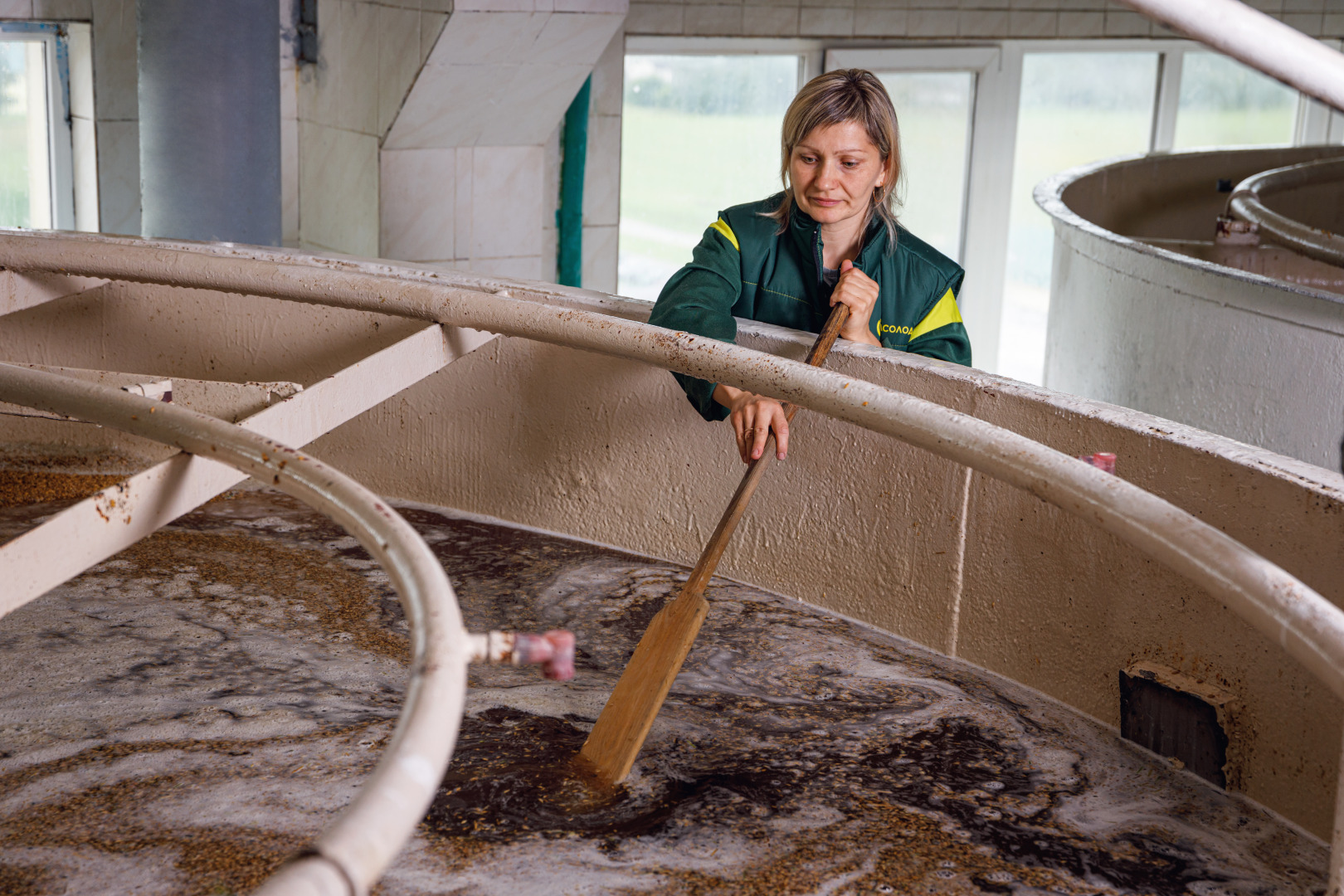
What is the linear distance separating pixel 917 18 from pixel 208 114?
3.49 metres

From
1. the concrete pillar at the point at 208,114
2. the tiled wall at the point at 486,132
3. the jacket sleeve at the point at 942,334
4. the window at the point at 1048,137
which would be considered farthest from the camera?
the window at the point at 1048,137

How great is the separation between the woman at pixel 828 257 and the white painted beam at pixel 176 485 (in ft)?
1.18

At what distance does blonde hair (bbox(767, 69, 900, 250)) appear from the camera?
176 cm

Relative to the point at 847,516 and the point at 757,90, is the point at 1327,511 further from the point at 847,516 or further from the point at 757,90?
the point at 757,90

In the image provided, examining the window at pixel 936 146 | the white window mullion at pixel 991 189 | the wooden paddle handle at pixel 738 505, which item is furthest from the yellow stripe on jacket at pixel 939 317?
the white window mullion at pixel 991 189

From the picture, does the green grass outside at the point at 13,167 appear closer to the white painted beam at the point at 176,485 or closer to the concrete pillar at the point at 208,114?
the concrete pillar at the point at 208,114

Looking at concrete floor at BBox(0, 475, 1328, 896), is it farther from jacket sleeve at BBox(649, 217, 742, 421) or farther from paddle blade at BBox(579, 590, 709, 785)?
jacket sleeve at BBox(649, 217, 742, 421)

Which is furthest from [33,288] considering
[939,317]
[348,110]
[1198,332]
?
[1198,332]

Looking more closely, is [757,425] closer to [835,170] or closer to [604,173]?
[835,170]

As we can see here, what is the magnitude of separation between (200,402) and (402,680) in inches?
23.3

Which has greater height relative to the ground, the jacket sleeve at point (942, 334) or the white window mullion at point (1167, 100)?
the white window mullion at point (1167, 100)

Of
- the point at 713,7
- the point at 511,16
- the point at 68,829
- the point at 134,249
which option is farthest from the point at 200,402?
the point at 713,7

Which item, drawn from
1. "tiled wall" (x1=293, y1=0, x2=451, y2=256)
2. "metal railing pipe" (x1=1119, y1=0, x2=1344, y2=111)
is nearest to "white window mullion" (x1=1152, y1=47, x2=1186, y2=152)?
"tiled wall" (x1=293, y1=0, x2=451, y2=256)

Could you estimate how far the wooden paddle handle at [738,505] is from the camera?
1.54 metres
